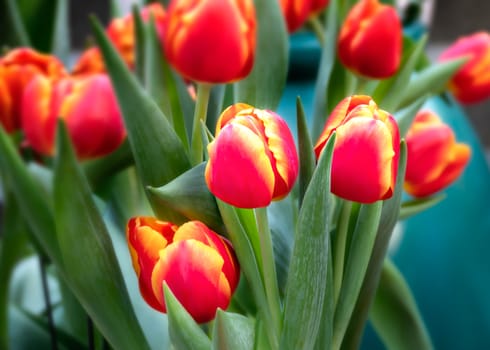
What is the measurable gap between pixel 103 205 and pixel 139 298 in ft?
0.16

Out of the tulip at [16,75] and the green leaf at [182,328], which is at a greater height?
the tulip at [16,75]

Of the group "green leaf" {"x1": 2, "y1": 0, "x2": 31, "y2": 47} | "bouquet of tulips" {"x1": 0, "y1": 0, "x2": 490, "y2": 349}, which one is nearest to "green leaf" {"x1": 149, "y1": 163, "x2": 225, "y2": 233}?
"bouquet of tulips" {"x1": 0, "y1": 0, "x2": 490, "y2": 349}

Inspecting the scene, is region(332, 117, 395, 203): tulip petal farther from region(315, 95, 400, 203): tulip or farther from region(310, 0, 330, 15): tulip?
region(310, 0, 330, 15): tulip

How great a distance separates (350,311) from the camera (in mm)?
256

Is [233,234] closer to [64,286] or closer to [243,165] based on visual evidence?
[243,165]

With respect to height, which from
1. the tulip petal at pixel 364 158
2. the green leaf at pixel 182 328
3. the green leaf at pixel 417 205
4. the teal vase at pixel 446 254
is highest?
the tulip petal at pixel 364 158

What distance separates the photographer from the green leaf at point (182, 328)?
0.70 ft

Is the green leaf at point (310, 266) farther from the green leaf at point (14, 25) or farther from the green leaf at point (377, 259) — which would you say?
the green leaf at point (14, 25)

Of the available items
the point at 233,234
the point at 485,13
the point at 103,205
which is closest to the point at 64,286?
the point at 103,205

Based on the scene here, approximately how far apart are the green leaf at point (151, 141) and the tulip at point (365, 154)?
56 millimetres

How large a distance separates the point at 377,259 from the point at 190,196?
0.07m

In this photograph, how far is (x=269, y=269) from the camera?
0.24 meters

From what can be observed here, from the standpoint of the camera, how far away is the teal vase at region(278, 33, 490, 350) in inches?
16.8

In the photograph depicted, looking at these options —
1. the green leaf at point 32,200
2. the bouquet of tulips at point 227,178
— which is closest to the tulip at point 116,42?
the bouquet of tulips at point 227,178
